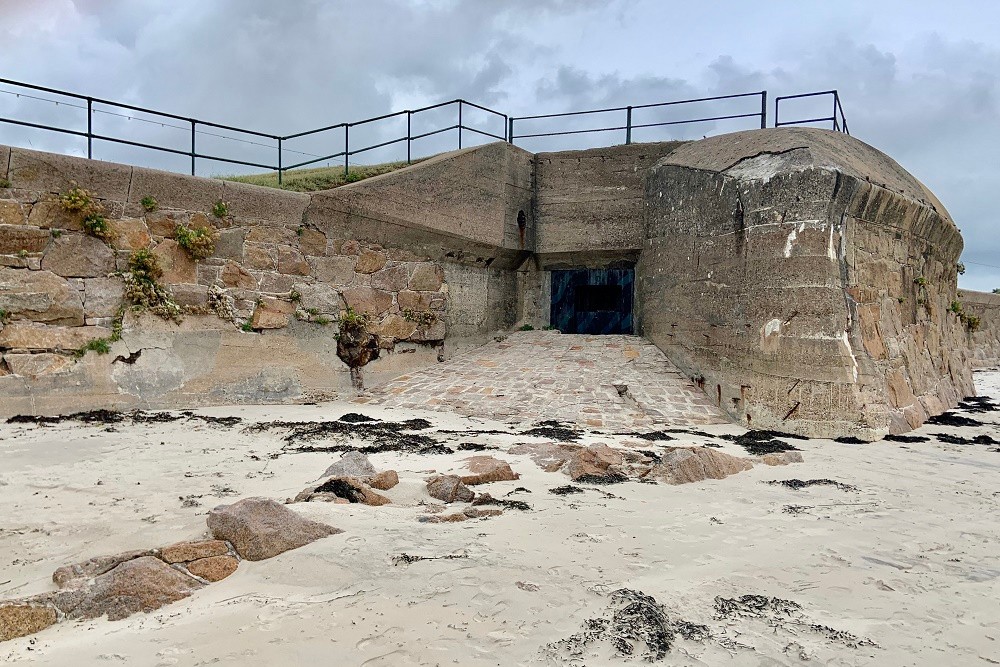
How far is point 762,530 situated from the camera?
3.88m

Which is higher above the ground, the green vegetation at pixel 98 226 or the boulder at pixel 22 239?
the green vegetation at pixel 98 226

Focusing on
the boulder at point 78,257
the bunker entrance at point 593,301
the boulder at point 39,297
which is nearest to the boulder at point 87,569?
the boulder at point 39,297

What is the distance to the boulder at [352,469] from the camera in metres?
4.66

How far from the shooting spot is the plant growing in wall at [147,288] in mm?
7715

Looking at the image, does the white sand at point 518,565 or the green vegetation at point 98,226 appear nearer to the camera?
the white sand at point 518,565

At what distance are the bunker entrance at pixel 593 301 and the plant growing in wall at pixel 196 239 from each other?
662 cm

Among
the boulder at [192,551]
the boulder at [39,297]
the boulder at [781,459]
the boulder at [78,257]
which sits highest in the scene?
the boulder at [78,257]

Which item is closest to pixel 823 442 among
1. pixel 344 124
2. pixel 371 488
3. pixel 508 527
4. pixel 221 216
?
pixel 508 527

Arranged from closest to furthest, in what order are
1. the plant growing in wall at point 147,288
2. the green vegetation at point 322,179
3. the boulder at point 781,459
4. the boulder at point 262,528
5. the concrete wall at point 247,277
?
the boulder at point 262,528 < the boulder at point 781,459 < the concrete wall at point 247,277 < the plant growing in wall at point 147,288 < the green vegetation at point 322,179

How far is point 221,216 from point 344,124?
3.28 metres

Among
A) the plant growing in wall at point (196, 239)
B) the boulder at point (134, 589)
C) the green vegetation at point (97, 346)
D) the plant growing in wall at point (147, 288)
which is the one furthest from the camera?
the plant growing in wall at point (196, 239)

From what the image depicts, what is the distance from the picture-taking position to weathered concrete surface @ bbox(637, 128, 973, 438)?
285 inches

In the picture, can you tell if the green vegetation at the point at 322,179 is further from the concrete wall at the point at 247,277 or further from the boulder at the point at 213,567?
the boulder at the point at 213,567

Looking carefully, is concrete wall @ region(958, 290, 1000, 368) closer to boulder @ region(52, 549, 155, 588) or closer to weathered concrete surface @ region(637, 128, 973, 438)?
weathered concrete surface @ region(637, 128, 973, 438)
